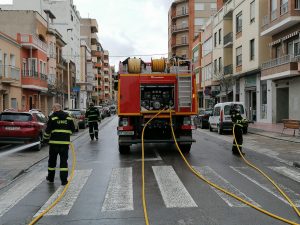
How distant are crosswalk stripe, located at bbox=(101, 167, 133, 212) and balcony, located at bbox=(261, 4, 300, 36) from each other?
2055 centimetres

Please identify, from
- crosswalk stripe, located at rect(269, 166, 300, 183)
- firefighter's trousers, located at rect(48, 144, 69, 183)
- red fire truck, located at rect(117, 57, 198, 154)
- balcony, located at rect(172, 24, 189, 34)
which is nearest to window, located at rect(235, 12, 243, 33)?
red fire truck, located at rect(117, 57, 198, 154)

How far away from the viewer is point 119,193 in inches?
302

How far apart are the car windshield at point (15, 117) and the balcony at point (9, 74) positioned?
1381cm

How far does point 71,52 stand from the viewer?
63.6 meters

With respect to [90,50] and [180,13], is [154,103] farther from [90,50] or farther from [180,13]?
[90,50]

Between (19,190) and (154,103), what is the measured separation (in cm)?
630

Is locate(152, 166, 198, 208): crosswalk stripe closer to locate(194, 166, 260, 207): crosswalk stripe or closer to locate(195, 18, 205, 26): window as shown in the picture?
locate(194, 166, 260, 207): crosswalk stripe

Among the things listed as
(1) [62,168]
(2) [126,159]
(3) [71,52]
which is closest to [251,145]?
(2) [126,159]

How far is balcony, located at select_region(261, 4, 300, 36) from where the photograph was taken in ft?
86.9

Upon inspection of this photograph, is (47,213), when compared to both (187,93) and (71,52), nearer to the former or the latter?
(187,93)

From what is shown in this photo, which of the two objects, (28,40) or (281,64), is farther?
(28,40)

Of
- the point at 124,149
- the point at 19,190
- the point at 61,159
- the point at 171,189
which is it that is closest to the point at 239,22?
the point at 124,149

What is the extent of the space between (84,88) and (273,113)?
51.1 meters

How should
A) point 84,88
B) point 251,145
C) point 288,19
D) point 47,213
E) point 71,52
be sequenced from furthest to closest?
point 84,88 → point 71,52 → point 288,19 → point 251,145 → point 47,213
